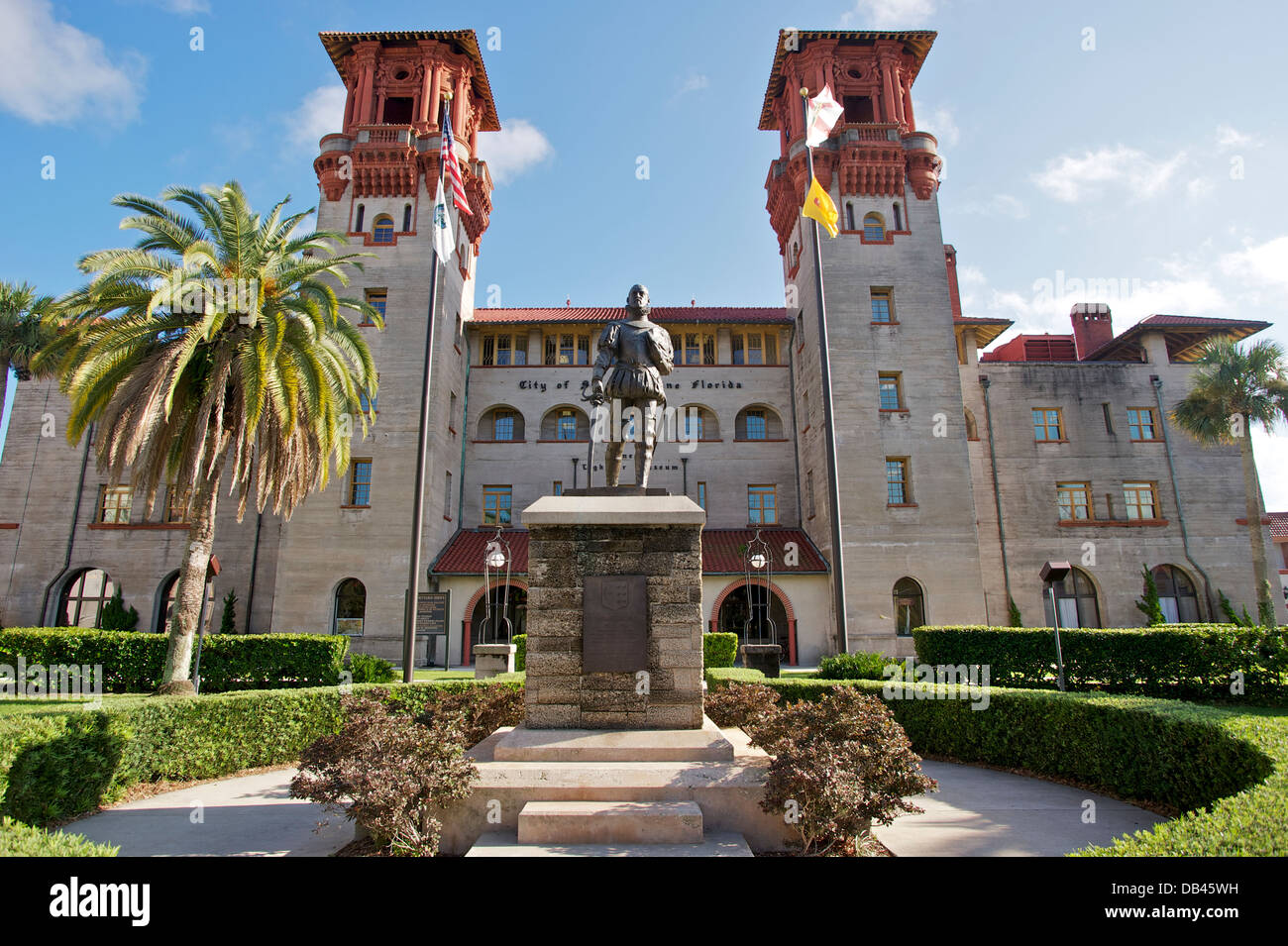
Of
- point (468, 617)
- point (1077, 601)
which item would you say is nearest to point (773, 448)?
point (1077, 601)

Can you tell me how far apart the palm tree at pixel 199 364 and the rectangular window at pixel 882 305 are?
2245 centimetres

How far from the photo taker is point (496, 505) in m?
32.0

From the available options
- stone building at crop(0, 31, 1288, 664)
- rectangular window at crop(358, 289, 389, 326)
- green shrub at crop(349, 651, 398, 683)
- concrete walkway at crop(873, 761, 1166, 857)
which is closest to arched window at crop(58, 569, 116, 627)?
stone building at crop(0, 31, 1288, 664)

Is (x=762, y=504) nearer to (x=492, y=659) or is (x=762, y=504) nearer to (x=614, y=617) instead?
(x=492, y=659)

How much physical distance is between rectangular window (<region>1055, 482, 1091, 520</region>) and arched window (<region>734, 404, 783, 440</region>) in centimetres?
1322

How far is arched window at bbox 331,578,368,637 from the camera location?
1014 inches

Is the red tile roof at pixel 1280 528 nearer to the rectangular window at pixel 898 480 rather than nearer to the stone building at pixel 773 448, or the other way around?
the stone building at pixel 773 448

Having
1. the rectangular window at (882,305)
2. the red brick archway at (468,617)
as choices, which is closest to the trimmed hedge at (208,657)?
the red brick archway at (468,617)

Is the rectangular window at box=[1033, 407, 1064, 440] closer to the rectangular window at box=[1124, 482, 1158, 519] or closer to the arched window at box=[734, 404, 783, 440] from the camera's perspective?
the rectangular window at box=[1124, 482, 1158, 519]

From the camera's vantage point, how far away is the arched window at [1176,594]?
29609 millimetres

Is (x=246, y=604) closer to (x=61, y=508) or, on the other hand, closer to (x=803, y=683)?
(x=61, y=508)

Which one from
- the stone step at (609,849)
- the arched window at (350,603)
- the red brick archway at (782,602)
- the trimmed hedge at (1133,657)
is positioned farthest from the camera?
the red brick archway at (782,602)

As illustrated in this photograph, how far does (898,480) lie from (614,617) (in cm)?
2327
